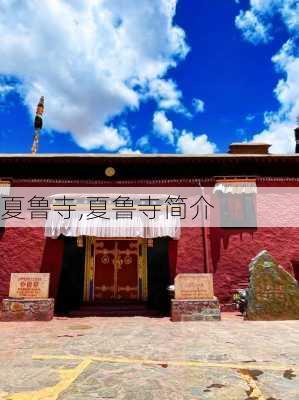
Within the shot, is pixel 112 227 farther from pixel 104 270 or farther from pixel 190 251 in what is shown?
pixel 190 251

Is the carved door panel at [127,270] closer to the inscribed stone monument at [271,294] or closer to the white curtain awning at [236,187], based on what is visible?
the white curtain awning at [236,187]

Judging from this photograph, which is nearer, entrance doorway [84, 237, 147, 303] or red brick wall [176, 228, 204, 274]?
red brick wall [176, 228, 204, 274]

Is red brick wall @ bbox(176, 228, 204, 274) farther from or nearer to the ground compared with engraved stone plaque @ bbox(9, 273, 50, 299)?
farther from the ground

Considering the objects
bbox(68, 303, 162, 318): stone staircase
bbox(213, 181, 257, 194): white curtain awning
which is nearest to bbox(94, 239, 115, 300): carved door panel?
bbox(68, 303, 162, 318): stone staircase

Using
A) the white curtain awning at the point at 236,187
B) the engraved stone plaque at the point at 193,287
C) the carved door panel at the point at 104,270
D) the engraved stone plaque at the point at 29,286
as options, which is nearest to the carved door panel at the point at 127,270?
the carved door panel at the point at 104,270

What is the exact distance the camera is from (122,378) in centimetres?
451

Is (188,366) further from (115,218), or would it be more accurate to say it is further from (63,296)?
(63,296)

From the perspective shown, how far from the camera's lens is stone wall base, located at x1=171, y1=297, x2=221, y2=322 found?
9.73 meters

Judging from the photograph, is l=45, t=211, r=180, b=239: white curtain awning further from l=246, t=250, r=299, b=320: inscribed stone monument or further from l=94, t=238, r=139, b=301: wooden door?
l=246, t=250, r=299, b=320: inscribed stone monument

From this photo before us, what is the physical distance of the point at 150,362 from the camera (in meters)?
5.32

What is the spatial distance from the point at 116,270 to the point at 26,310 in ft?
11.9

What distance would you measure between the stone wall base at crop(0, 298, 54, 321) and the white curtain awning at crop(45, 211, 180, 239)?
2.24 meters

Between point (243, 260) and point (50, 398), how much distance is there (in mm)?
9151

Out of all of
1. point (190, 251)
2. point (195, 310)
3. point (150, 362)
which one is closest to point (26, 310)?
point (195, 310)
